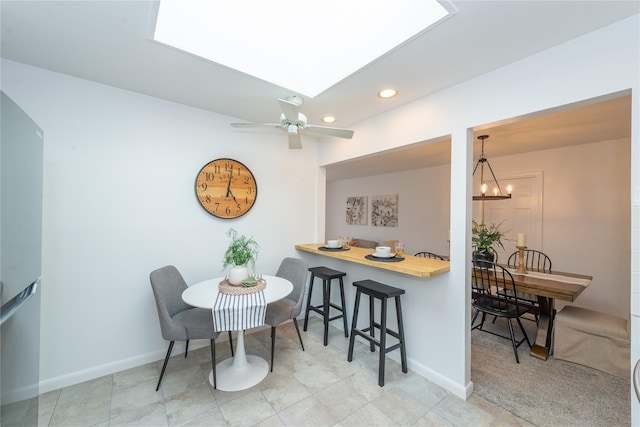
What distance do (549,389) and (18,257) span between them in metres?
3.46

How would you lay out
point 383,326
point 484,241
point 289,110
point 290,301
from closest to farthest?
point 289,110 < point 383,326 < point 290,301 < point 484,241

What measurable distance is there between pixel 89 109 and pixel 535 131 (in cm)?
435

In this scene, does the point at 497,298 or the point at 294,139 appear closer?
the point at 294,139

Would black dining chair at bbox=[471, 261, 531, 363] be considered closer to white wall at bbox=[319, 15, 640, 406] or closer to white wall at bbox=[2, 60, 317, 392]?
white wall at bbox=[319, 15, 640, 406]

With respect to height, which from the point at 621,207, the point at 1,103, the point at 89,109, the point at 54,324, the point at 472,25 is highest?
the point at 472,25

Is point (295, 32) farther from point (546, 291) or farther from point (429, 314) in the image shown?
point (546, 291)

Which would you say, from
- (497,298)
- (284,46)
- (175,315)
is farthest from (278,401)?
(284,46)

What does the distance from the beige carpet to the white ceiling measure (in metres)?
2.34

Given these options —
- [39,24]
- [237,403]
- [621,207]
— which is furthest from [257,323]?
[621,207]

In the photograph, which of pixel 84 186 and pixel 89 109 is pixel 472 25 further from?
pixel 84 186

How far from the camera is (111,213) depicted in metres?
2.17

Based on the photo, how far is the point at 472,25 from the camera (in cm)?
138

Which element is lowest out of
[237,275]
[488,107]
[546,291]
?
[546,291]

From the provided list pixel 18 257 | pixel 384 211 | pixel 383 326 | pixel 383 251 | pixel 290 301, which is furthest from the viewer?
pixel 384 211
